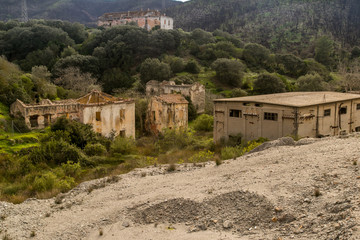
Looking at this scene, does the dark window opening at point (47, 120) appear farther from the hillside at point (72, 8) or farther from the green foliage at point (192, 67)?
the hillside at point (72, 8)

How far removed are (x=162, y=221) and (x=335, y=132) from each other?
20.1 m

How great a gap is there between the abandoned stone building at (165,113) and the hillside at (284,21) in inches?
2391

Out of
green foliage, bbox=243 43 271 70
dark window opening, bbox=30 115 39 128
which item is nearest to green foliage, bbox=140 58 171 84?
green foliage, bbox=243 43 271 70

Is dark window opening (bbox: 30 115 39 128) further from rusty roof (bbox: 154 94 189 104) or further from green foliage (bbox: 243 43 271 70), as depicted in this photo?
green foliage (bbox: 243 43 271 70)

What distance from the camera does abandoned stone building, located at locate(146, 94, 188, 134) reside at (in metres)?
38.2

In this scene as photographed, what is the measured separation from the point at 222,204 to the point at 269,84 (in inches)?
1838

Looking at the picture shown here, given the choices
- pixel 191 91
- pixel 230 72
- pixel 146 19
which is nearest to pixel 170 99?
pixel 191 91

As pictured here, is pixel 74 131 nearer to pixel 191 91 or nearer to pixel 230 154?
pixel 230 154

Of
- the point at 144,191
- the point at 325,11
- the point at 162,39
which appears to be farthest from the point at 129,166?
the point at 325,11

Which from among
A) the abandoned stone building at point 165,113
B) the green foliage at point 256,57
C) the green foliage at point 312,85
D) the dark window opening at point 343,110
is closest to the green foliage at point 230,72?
the green foliage at point 312,85

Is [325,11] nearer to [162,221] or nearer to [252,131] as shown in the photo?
[252,131]

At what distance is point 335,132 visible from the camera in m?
26.0

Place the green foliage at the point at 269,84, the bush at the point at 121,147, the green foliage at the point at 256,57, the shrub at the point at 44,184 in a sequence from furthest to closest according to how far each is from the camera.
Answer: the green foliage at the point at 256,57 → the green foliage at the point at 269,84 → the bush at the point at 121,147 → the shrub at the point at 44,184

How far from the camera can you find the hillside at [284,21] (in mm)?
98562
